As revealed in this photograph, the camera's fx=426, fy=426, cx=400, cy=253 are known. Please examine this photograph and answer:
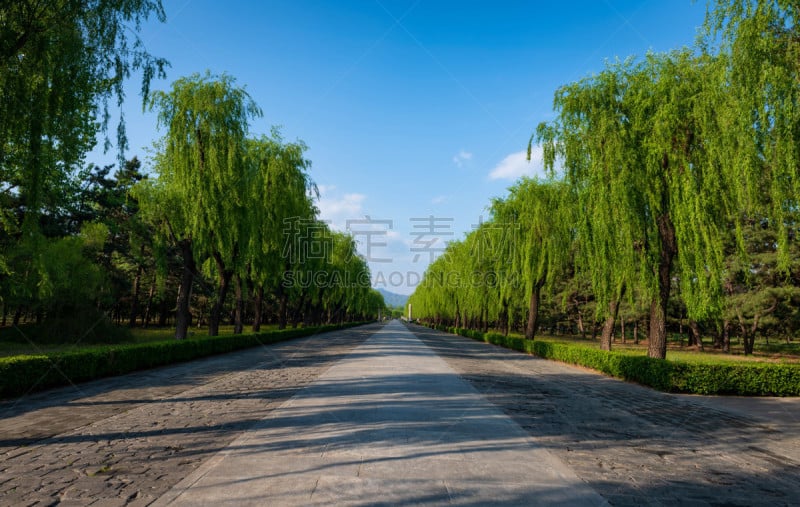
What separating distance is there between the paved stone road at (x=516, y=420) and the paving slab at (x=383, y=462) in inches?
13.4

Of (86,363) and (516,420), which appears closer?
(516,420)

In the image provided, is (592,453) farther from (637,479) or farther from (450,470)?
(450,470)

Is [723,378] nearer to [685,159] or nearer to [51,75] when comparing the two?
[685,159]

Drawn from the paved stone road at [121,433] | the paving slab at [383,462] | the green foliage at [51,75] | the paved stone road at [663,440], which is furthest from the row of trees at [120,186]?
the paved stone road at [663,440]

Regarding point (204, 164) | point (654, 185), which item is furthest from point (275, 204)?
point (654, 185)

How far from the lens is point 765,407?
8.84 meters

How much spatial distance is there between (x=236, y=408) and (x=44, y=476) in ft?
11.1

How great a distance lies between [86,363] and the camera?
10125 millimetres

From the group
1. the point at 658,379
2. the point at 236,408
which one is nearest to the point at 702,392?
the point at 658,379

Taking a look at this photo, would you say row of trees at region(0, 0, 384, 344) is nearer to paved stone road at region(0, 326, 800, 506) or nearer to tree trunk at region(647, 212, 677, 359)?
paved stone road at region(0, 326, 800, 506)

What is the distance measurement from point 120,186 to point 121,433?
123ft

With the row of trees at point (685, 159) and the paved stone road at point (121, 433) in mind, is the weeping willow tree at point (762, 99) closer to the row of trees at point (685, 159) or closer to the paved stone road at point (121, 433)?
the row of trees at point (685, 159)

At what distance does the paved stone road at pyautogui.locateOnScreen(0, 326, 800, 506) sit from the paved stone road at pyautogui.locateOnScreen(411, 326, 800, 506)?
2 cm

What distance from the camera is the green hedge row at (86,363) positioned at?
8359mm
